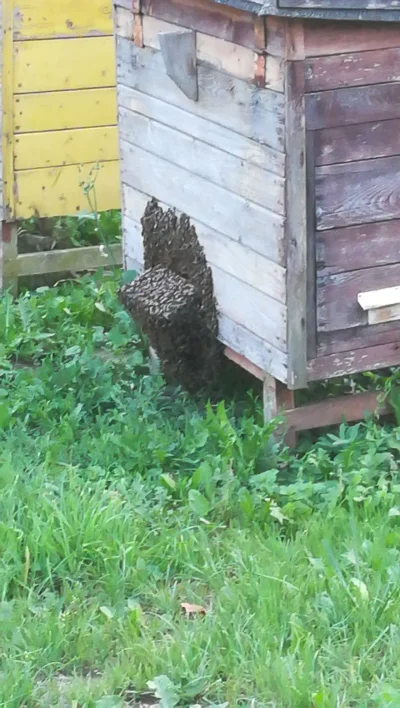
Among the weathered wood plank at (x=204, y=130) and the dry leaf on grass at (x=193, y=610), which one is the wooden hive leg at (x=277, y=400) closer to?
the weathered wood plank at (x=204, y=130)

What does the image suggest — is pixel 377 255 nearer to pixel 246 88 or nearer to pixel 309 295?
pixel 309 295

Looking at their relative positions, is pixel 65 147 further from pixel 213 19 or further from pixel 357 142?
pixel 357 142

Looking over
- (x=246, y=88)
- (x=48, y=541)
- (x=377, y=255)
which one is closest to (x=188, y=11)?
(x=246, y=88)

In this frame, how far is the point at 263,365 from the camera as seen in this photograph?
4.23 metres

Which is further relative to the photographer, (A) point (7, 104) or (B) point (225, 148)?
(A) point (7, 104)

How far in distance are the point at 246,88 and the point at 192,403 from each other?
1.40 m

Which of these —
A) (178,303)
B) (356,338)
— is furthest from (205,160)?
(356,338)

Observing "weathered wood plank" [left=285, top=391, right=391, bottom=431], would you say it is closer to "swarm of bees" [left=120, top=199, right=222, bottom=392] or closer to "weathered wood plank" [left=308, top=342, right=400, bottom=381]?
"weathered wood plank" [left=308, top=342, right=400, bottom=381]

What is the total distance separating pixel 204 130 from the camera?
4.37m

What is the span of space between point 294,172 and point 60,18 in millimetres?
2626

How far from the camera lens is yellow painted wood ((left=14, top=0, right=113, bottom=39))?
19.3 ft

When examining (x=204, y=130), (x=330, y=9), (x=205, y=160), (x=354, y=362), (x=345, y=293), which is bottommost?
(x=354, y=362)

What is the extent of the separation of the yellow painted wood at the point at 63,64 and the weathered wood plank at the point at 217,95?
1040 mm

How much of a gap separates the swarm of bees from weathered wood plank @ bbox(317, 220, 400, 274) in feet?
→ 2.29
